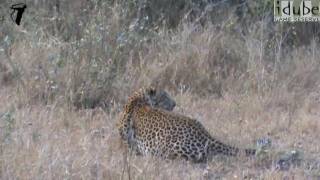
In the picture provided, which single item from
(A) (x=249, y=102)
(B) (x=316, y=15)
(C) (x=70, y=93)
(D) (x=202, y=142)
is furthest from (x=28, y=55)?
(B) (x=316, y=15)

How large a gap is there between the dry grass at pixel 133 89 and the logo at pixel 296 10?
0.30 m

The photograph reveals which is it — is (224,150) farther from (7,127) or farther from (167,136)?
(7,127)

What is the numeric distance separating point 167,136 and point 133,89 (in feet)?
6.31

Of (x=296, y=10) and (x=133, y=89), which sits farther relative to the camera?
(x=296, y=10)

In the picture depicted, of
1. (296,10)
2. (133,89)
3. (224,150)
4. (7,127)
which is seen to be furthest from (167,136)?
(296,10)

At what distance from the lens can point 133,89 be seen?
8.16 m

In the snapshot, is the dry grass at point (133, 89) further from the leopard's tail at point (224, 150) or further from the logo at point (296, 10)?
the logo at point (296, 10)

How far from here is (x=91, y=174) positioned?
552 cm

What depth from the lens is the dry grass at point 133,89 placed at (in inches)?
231

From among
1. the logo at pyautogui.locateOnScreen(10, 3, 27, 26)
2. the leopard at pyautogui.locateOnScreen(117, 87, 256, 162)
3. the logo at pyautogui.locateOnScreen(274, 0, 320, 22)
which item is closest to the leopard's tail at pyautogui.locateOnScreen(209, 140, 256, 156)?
the leopard at pyautogui.locateOnScreen(117, 87, 256, 162)

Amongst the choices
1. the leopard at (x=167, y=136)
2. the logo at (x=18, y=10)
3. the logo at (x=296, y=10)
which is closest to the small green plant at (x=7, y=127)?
the leopard at (x=167, y=136)

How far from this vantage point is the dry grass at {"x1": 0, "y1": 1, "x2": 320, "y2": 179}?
231 inches

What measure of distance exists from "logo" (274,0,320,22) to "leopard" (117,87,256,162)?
3.78 m

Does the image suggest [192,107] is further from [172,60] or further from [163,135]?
[163,135]
